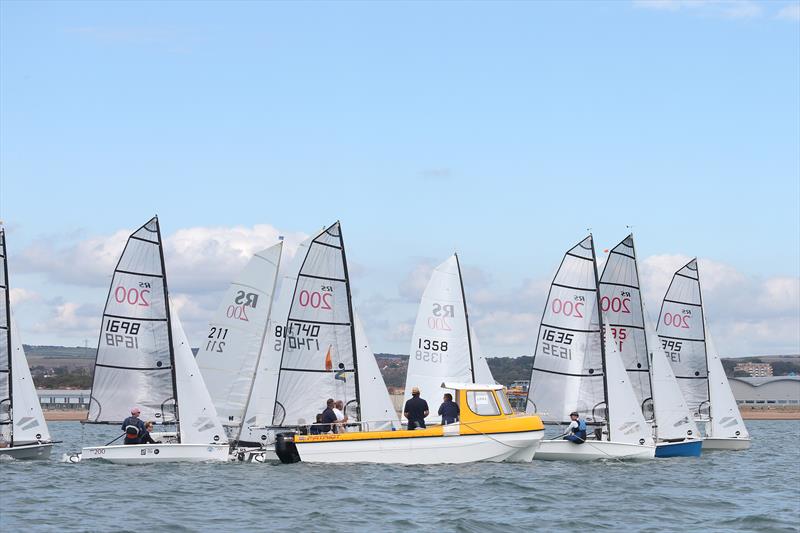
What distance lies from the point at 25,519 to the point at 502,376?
153174 millimetres

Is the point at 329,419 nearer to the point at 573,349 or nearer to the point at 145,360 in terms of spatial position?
the point at 145,360

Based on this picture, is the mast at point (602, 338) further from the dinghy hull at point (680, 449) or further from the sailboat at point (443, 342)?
the sailboat at point (443, 342)

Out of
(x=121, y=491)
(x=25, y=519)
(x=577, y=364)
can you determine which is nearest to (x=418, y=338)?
(x=577, y=364)

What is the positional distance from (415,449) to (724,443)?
18140 mm

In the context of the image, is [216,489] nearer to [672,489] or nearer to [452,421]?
[452,421]

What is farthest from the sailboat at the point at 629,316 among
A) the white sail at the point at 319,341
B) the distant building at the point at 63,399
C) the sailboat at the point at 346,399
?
the distant building at the point at 63,399

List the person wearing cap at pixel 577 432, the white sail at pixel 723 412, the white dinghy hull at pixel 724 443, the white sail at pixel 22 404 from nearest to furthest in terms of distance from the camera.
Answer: the white sail at pixel 22 404
the person wearing cap at pixel 577 432
the white dinghy hull at pixel 724 443
the white sail at pixel 723 412

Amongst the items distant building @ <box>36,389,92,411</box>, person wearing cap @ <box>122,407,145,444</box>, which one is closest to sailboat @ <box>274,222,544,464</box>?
person wearing cap @ <box>122,407,145,444</box>

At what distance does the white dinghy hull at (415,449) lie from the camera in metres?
31.3

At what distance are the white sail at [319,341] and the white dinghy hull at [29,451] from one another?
6.78 m

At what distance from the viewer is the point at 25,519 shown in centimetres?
2208

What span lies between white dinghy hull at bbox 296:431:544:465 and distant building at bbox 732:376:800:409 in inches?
4347

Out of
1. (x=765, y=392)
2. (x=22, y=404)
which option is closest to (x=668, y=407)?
(x=22, y=404)

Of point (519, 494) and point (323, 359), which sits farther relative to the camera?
point (323, 359)
